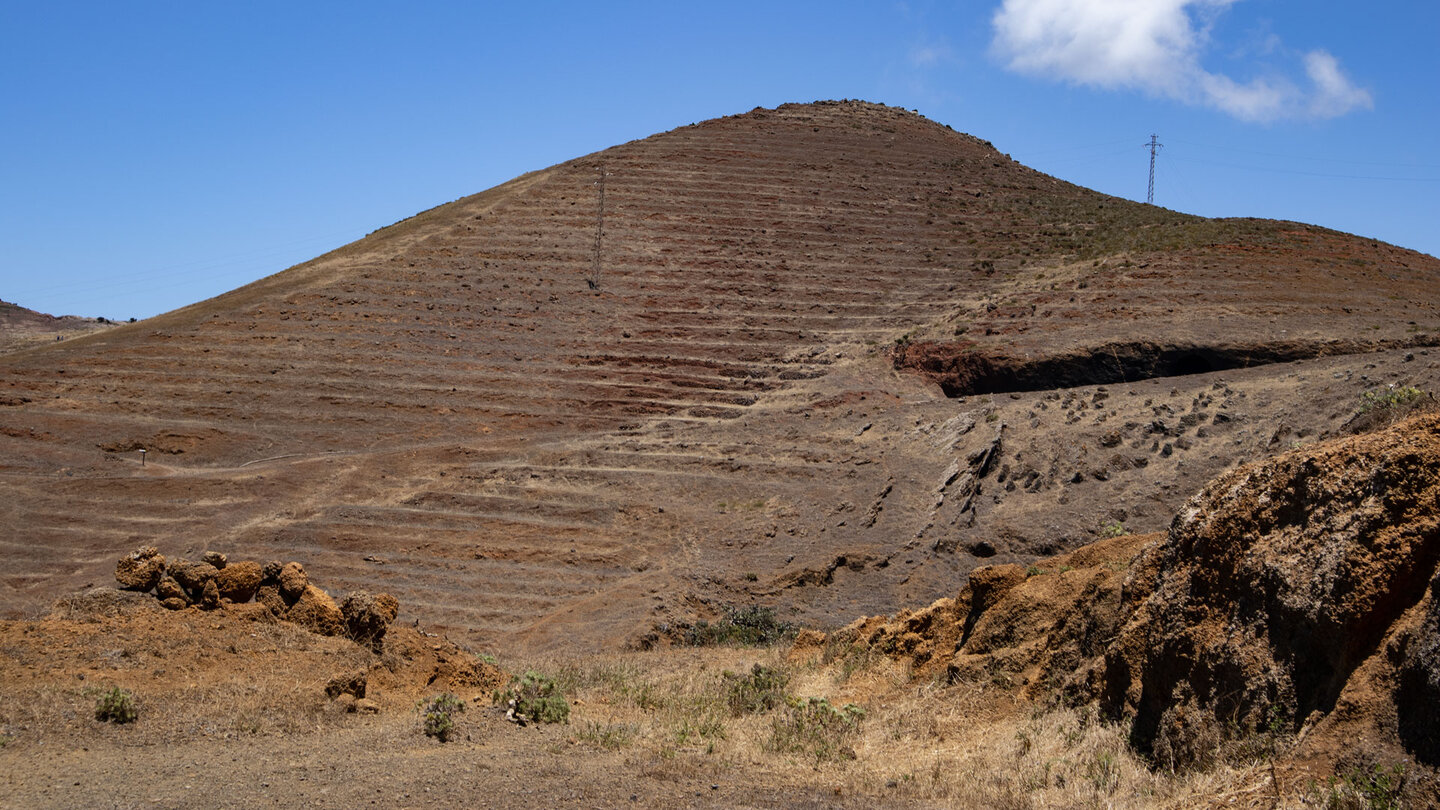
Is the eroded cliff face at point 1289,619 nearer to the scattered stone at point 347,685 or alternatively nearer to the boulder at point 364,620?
the scattered stone at point 347,685

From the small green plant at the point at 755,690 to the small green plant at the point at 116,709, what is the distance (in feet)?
14.6

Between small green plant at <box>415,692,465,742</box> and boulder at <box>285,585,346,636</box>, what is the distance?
153 cm

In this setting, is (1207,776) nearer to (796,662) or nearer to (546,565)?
(796,662)

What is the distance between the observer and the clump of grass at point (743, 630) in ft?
51.3

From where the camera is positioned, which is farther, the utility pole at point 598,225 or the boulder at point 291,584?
the utility pole at point 598,225

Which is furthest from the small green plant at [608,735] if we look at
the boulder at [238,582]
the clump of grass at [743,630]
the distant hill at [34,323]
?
the distant hill at [34,323]

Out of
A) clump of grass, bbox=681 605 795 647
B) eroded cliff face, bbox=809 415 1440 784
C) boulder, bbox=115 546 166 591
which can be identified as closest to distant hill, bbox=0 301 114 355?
clump of grass, bbox=681 605 795 647

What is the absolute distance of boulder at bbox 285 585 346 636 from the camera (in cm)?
951

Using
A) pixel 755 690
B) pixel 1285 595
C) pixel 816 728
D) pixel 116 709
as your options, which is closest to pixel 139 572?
pixel 116 709

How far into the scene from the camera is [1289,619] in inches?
220

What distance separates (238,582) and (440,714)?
317 centimetres

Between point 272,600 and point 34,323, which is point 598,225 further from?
point 34,323

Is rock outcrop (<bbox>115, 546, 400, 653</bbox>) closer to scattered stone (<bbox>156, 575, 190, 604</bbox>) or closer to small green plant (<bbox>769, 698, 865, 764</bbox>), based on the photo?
scattered stone (<bbox>156, 575, 190, 604</bbox>)

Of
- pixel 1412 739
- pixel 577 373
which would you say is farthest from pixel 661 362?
pixel 1412 739
